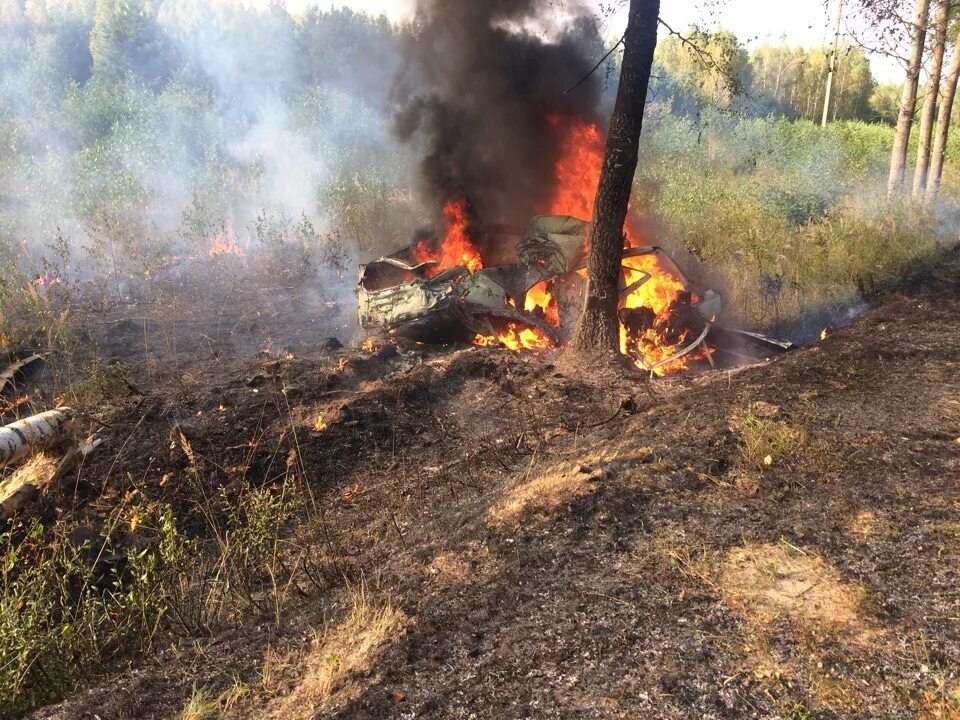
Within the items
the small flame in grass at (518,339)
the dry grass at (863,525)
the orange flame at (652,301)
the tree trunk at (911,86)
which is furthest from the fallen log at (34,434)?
the tree trunk at (911,86)

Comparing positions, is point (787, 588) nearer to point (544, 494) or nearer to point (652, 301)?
point (544, 494)

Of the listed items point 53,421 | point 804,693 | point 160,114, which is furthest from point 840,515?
point 160,114

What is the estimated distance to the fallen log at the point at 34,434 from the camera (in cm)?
403

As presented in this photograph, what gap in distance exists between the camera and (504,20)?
418 inches

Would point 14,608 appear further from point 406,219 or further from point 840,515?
point 406,219

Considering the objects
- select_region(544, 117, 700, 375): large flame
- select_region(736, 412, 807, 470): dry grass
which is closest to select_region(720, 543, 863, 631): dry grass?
select_region(736, 412, 807, 470): dry grass

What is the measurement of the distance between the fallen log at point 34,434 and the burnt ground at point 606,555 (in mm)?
567

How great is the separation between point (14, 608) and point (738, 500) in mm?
3709

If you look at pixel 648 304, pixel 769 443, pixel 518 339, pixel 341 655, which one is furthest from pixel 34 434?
pixel 648 304

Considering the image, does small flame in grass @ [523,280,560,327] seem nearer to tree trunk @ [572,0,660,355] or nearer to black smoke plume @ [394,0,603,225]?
tree trunk @ [572,0,660,355]

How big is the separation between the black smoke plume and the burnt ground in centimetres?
597

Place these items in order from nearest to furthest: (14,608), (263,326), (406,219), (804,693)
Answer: (804,693) → (14,608) → (263,326) → (406,219)

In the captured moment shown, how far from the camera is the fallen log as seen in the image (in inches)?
159

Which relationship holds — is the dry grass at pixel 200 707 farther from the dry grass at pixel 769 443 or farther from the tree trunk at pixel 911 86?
the tree trunk at pixel 911 86
